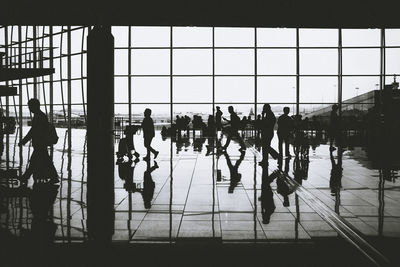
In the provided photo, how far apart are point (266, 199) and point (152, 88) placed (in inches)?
550

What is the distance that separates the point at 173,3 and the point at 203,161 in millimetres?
4693

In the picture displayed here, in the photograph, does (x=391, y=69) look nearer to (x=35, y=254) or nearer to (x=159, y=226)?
(x=159, y=226)

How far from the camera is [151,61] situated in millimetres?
18953

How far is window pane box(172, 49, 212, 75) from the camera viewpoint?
18750 mm

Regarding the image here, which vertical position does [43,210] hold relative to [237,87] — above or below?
below

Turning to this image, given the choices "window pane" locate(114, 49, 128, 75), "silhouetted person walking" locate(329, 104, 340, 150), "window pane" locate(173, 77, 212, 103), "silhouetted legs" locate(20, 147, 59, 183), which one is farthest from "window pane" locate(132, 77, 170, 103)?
"silhouetted legs" locate(20, 147, 59, 183)

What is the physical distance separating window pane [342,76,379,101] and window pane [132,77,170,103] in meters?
8.37

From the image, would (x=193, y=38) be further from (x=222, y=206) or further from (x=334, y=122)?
(x=222, y=206)

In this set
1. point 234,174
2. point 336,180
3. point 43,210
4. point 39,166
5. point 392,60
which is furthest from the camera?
point 392,60

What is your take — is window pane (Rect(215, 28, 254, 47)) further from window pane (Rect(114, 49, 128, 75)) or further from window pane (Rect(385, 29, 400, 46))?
window pane (Rect(385, 29, 400, 46))

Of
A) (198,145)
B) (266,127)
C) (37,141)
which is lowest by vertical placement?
(198,145)

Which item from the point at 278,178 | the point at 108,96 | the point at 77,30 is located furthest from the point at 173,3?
the point at 77,30

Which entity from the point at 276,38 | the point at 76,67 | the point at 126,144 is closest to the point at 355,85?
the point at 276,38

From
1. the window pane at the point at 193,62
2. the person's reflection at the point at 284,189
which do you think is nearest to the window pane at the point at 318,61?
the window pane at the point at 193,62
